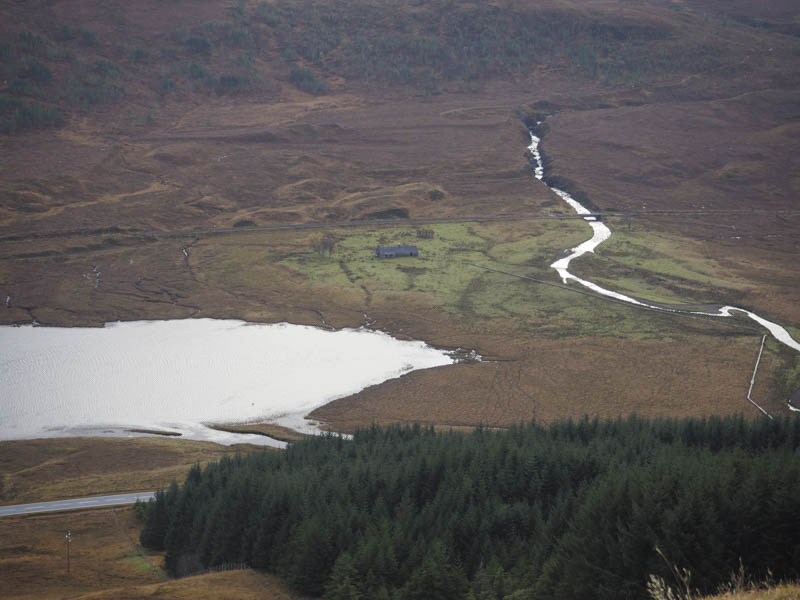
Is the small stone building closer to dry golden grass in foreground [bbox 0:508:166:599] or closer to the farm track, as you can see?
the farm track

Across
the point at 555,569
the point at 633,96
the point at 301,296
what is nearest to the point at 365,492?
the point at 555,569

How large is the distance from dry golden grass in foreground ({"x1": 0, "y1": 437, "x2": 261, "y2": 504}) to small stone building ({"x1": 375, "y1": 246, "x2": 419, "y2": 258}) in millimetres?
44261

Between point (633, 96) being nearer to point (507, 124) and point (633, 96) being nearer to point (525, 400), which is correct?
point (507, 124)

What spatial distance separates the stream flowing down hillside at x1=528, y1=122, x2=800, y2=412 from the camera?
239 feet

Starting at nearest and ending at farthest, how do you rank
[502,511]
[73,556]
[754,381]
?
[502,511]
[73,556]
[754,381]

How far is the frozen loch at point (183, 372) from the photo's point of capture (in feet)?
189

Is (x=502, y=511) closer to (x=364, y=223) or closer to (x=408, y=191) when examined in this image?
(x=364, y=223)

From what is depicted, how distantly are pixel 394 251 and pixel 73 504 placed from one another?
180 ft

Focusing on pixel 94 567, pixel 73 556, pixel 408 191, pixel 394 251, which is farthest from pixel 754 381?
pixel 408 191

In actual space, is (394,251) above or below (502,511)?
→ above

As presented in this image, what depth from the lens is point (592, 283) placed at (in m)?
85.8

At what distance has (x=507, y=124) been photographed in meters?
145

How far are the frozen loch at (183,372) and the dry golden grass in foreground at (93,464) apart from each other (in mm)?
2397

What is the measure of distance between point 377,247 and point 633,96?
277ft
